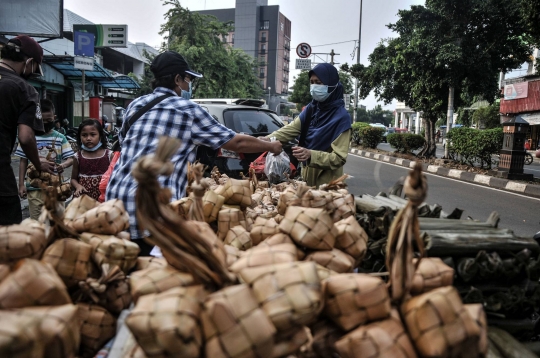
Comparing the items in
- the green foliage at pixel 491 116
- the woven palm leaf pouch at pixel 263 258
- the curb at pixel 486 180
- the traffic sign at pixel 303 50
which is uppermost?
the traffic sign at pixel 303 50

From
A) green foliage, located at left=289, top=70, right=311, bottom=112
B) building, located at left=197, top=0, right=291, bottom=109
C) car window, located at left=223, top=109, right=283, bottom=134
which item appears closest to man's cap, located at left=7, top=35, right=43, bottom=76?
car window, located at left=223, top=109, right=283, bottom=134

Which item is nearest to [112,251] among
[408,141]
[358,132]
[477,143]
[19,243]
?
[19,243]

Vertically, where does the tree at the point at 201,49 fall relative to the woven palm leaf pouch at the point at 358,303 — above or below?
above

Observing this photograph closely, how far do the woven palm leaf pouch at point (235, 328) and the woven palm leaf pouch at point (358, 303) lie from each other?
0.19 metres

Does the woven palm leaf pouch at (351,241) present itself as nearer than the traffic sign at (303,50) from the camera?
Yes

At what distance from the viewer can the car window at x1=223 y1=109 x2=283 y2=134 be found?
6.42 m

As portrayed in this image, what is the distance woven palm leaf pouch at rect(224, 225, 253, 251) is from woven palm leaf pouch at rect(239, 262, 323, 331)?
58 cm

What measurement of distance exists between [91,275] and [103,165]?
334 centimetres

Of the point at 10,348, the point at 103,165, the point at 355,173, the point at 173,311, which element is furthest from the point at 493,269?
the point at 355,173

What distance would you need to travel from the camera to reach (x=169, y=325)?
0.86 metres

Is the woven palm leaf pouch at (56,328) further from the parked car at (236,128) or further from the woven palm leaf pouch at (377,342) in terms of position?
the parked car at (236,128)

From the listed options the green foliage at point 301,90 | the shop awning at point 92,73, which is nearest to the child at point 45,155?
the shop awning at point 92,73

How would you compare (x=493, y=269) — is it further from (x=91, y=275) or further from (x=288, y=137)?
(x=288, y=137)

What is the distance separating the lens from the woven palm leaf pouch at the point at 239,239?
1.57 m
